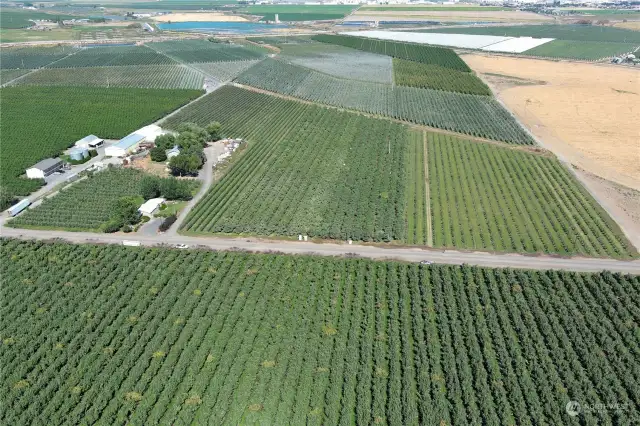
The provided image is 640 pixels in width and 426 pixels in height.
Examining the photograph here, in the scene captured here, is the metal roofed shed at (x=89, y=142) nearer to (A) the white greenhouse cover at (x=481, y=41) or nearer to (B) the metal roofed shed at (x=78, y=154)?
(B) the metal roofed shed at (x=78, y=154)

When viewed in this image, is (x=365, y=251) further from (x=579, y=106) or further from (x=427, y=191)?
(x=579, y=106)

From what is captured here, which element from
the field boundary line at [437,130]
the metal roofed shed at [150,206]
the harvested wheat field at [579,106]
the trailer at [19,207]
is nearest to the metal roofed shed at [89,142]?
the trailer at [19,207]

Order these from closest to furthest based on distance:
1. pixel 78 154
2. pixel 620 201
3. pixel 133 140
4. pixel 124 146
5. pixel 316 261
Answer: pixel 316 261 < pixel 620 201 < pixel 78 154 < pixel 124 146 < pixel 133 140

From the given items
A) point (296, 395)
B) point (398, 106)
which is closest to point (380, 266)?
point (296, 395)

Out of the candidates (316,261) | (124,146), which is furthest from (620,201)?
(124,146)

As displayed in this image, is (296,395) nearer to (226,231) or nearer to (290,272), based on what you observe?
(290,272)

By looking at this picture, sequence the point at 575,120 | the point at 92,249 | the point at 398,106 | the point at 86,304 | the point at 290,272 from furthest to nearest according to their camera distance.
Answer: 1. the point at 398,106
2. the point at 575,120
3. the point at 92,249
4. the point at 290,272
5. the point at 86,304

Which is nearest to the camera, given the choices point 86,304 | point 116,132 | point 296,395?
point 296,395
